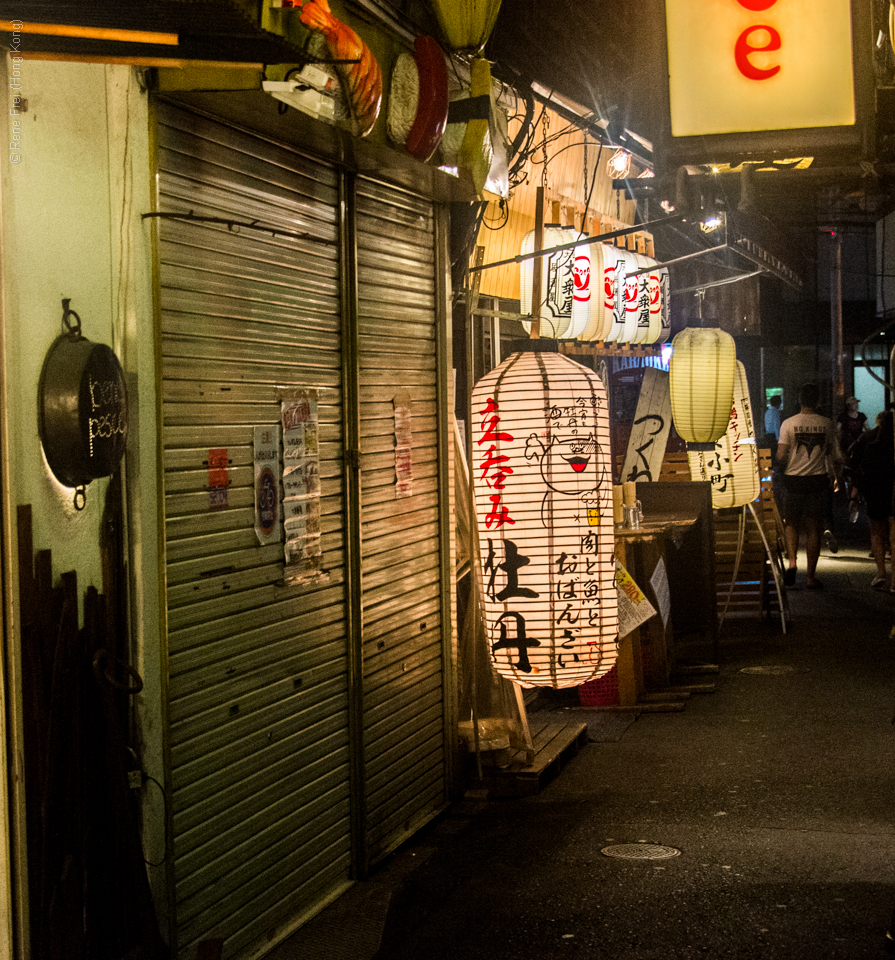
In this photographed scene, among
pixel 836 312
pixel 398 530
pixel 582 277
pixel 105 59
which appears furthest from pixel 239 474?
pixel 836 312

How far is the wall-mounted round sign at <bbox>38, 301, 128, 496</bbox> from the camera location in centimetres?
416

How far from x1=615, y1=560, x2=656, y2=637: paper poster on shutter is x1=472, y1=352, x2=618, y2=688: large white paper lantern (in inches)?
142

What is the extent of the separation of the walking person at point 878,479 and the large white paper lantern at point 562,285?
629cm

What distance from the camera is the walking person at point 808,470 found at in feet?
58.0

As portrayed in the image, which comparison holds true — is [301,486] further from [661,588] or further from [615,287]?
[615,287]

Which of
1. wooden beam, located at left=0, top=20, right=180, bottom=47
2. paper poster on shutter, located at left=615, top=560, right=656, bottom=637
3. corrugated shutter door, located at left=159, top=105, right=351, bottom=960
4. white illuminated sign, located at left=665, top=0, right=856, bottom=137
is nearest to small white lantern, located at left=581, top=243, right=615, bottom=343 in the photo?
paper poster on shutter, located at left=615, top=560, right=656, bottom=637

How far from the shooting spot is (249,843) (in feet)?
18.3

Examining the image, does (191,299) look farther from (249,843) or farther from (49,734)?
(249,843)

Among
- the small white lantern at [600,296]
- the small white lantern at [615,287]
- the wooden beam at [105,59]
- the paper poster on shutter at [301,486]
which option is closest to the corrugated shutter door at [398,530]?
the paper poster on shutter at [301,486]

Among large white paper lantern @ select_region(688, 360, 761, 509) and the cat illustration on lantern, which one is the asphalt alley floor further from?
large white paper lantern @ select_region(688, 360, 761, 509)

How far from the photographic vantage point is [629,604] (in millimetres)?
10758

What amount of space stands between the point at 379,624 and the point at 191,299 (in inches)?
110

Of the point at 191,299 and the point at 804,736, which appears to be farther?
the point at 804,736

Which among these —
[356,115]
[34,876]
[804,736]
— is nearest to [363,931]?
[34,876]
